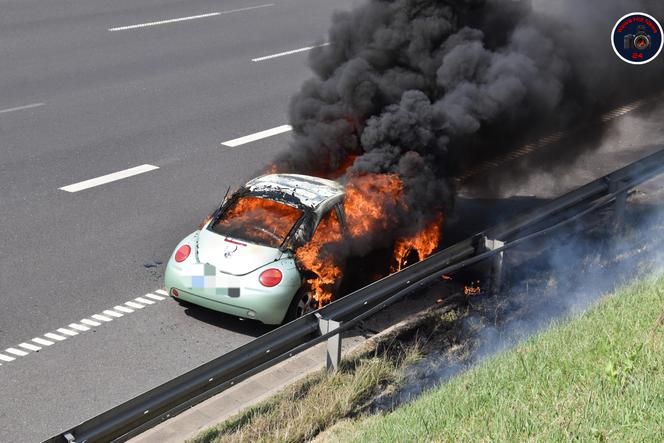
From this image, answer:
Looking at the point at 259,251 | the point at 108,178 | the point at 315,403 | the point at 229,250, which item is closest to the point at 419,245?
the point at 259,251

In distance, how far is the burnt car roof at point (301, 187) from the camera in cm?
1112

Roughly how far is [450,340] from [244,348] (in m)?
2.84

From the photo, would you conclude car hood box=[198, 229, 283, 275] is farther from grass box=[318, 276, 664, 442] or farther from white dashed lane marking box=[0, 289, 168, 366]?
grass box=[318, 276, 664, 442]

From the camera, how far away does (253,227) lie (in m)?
11.0

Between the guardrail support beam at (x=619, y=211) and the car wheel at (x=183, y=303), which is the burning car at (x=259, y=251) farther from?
the guardrail support beam at (x=619, y=211)

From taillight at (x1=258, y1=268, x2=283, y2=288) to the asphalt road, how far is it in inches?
27.4

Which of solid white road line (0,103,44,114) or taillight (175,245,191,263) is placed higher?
taillight (175,245,191,263)

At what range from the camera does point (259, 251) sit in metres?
10.6

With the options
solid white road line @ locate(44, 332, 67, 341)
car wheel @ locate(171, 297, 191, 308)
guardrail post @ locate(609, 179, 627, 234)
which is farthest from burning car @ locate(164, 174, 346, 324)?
guardrail post @ locate(609, 179, 627, 234)

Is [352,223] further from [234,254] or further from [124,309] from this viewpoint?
[124,309]

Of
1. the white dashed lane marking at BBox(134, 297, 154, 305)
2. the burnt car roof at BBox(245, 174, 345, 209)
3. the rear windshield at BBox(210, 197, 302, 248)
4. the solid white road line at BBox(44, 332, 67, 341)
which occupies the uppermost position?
the burnt car roof at BBox(245, 174, 345, 209)

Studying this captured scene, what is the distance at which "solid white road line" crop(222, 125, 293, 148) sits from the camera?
657 inches

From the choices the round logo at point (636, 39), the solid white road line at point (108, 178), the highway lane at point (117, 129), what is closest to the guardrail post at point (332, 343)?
the highway lane at point (117, 129)

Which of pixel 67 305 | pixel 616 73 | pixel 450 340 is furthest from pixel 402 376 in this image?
pixel 616 73
